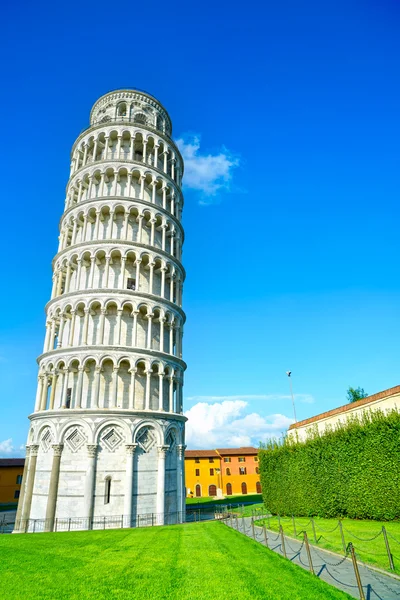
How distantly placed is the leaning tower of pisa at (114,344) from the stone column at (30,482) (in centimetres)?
7

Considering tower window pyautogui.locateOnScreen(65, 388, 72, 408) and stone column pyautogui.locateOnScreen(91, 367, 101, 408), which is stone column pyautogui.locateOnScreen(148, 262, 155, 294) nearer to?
stone column pyautogui.locateOnScreen(91, 367, 101, 408)

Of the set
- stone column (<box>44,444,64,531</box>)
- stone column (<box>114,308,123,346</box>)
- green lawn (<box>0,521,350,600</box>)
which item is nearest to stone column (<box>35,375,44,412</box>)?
stone column (<box>44,444,64,531</box>)

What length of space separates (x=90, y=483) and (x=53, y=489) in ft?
8.72

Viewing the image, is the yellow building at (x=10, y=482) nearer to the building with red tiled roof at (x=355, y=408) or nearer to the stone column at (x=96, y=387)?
the stone column at (x=96, y=387)

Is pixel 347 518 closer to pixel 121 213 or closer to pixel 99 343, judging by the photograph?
pixel 99 343

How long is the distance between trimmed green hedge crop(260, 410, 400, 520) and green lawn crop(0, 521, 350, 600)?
7.60 meters

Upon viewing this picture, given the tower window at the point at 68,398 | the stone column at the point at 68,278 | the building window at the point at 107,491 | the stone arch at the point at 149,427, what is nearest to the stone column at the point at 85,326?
the tower window at the point at 68,398

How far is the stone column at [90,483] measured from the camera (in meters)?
23.6

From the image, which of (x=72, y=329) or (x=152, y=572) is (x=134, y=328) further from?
(x=152, y=572)

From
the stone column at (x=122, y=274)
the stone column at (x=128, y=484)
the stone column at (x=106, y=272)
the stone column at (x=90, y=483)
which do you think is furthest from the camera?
the stone column at (x=122, y=274)

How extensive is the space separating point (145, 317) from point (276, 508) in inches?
754

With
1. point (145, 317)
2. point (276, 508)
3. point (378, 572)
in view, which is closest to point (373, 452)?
point (378, 572)

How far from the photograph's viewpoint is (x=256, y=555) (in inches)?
527

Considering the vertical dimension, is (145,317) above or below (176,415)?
above
